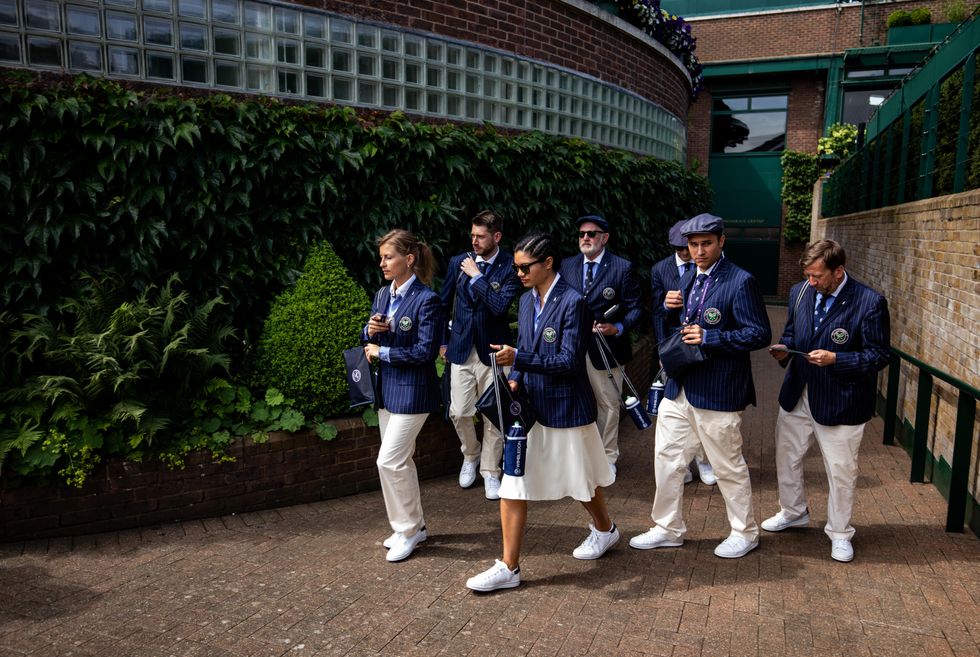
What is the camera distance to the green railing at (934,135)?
5.94 m

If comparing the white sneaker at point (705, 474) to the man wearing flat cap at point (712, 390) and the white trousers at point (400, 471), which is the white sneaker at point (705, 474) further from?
the white trousers at point (400, 471)

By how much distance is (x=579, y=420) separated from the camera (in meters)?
4.18

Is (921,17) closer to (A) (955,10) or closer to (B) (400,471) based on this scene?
(A) (955,10)

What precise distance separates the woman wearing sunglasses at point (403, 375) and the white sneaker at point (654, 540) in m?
1.37

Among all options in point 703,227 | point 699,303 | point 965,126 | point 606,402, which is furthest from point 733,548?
point 965,126

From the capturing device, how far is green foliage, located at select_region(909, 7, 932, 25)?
2119 cm

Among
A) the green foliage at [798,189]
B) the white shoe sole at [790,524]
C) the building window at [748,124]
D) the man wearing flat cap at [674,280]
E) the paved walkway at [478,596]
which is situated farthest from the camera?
the building window at [748,124]

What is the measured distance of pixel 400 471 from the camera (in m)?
Result: 4.55

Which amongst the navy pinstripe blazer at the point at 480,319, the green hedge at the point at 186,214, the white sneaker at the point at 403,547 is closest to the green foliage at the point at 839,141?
the green hedge at the point at 186,214

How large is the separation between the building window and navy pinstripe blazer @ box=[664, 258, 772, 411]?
2126 centimetres

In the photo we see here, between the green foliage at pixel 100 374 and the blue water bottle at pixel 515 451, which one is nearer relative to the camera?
the blue water bottle at pixel 515 451

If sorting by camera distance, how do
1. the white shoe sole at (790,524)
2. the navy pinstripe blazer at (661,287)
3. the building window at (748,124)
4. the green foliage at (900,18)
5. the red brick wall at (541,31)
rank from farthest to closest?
the building window at (748,124)
the green foliage at (900,18)
the red brick wall at (541,31)
the navy pinstripe blazer at (661,287)
the white shoe sole at (790,524)

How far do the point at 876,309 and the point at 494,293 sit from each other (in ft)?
7.82

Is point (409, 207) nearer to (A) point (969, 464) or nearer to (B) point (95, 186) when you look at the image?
(B) point (95, 186)
